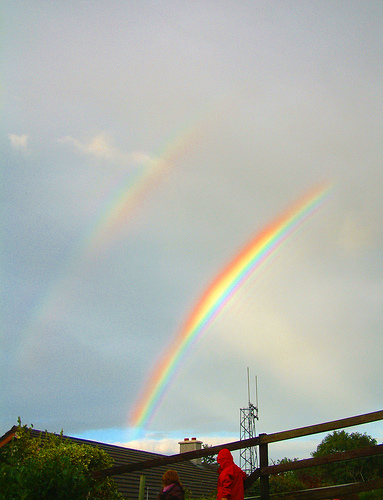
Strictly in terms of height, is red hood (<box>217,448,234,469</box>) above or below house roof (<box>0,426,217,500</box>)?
below

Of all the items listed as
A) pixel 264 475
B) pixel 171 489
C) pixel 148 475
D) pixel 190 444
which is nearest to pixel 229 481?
pixel 264 475

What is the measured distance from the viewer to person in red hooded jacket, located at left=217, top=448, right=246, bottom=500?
4547 mm

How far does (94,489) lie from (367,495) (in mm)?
3225

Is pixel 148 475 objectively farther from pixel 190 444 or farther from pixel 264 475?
pixel 264 475

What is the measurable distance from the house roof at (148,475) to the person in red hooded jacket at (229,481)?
9.68 meters

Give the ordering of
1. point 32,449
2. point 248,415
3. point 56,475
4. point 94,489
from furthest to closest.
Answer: point 248,415
point 32,449
point 94,489
point 56,475

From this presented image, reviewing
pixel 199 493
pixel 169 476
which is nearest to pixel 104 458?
pixel 169 476

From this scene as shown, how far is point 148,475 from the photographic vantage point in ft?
56.7

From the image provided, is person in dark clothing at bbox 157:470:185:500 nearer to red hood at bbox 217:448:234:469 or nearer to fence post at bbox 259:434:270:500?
red hood at bbox 217:448:234:469

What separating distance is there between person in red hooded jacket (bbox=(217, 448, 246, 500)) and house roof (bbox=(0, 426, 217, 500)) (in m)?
9.68

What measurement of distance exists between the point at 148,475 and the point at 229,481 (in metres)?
14.2

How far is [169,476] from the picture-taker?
4930 mm

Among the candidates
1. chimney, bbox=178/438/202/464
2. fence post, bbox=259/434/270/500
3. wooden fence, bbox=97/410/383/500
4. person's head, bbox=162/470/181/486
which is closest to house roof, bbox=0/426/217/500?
chimney, bbox=178/438/202/464

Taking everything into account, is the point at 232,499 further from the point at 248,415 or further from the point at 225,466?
the point at 248,415
